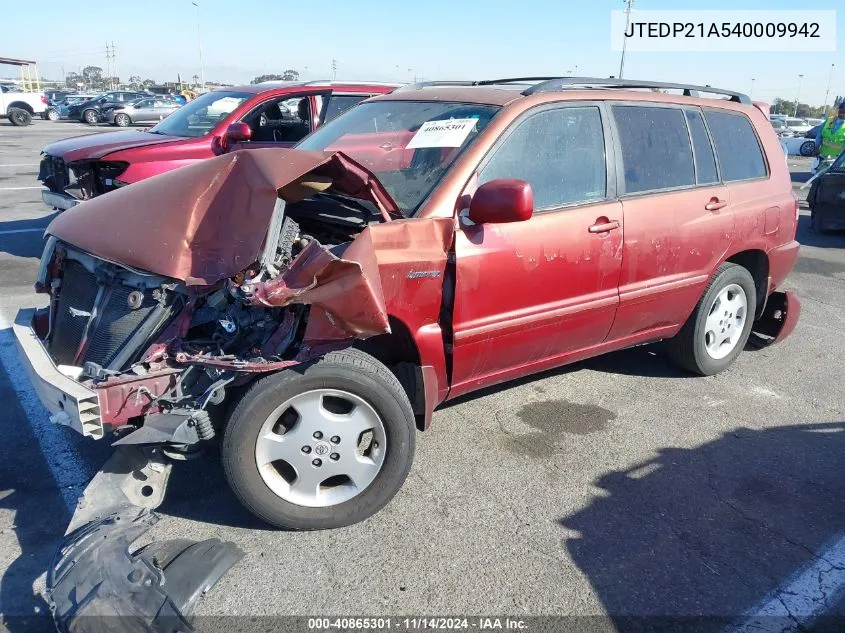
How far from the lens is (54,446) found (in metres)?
3.65

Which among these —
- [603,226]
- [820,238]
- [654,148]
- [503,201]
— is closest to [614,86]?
[654,148]

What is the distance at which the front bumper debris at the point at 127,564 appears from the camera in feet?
7.59

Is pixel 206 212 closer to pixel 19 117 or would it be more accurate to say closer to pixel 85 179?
pixel 85 179

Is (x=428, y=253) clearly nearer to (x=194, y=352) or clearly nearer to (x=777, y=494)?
(x=194, y=352)

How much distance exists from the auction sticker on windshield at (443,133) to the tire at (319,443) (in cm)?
122

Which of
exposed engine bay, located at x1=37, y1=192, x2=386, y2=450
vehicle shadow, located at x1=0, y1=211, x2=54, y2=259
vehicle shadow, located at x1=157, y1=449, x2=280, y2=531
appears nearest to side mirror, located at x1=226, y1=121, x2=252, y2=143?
vehicle shadow, located at x1=0, y1=211, x2=54, y2=259

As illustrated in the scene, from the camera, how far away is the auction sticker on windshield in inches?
136

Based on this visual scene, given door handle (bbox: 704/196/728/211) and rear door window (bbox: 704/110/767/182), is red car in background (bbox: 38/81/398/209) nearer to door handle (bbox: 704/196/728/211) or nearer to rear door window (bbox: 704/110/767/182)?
rear door window (bbox: 704/110/767/182)

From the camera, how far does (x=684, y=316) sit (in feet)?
14.5

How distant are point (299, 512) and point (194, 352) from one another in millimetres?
828

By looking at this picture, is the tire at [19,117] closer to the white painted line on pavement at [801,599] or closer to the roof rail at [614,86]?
the roof rail at [614,86]

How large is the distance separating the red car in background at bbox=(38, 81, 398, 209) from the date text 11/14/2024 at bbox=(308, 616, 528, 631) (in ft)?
18.4

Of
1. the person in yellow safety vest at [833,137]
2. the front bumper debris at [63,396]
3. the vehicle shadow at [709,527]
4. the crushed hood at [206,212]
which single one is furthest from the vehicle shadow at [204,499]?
the person in yellow safety vest at [833,137]

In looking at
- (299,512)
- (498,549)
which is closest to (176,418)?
(299,512)
